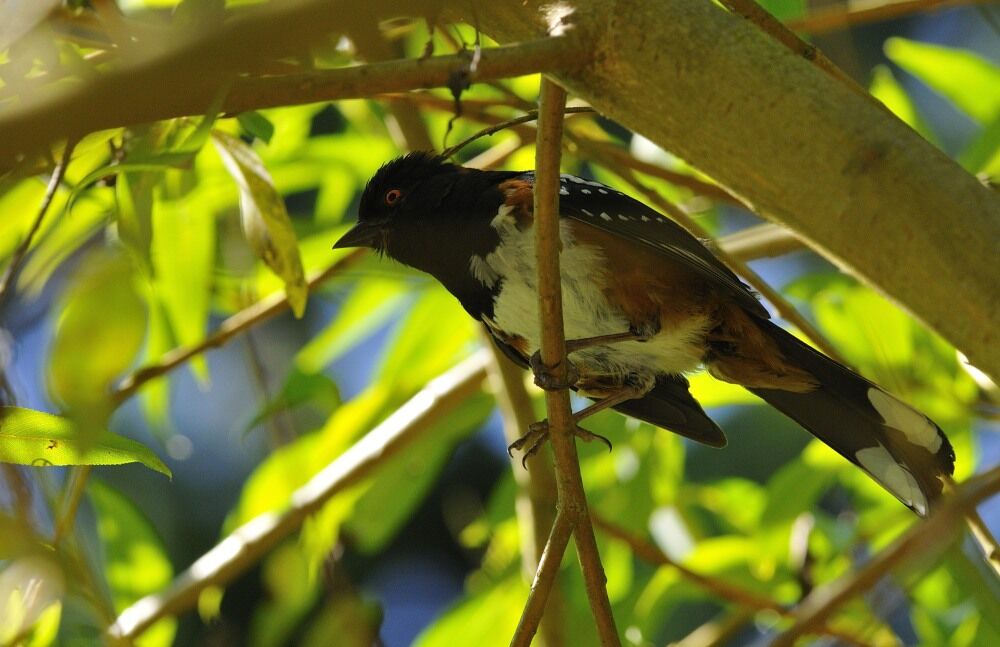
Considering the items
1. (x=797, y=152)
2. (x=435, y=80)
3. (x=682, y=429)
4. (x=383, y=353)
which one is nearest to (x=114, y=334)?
(x=435, y=80)

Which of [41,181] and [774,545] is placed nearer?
[41,181]

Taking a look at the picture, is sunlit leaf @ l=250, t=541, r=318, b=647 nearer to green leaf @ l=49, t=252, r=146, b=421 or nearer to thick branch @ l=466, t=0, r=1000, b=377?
thick branch @ l=466, t=0, r=1000, b=377

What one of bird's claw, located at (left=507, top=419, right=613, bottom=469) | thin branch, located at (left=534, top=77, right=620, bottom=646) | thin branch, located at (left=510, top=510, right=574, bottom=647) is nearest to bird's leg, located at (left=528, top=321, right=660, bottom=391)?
bird's claw, located at (left=507, top=419, right=613, bottom=469)

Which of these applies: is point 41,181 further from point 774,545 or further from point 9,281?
point 774,545

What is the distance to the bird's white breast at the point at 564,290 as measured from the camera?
301cm

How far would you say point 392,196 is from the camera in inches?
134

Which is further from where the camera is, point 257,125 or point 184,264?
point 184,264

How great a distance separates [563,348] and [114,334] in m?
1.28

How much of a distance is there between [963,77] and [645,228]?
1.37 metres

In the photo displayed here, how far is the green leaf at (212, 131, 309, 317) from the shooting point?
8.16 ft

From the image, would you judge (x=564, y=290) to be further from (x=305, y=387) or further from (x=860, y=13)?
(x=860, y=13)

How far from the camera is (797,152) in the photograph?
144cm

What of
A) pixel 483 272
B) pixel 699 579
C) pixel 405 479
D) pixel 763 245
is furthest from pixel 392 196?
pixel 699 579

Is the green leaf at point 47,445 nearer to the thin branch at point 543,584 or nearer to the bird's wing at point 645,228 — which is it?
the thin branch at point 543,584
